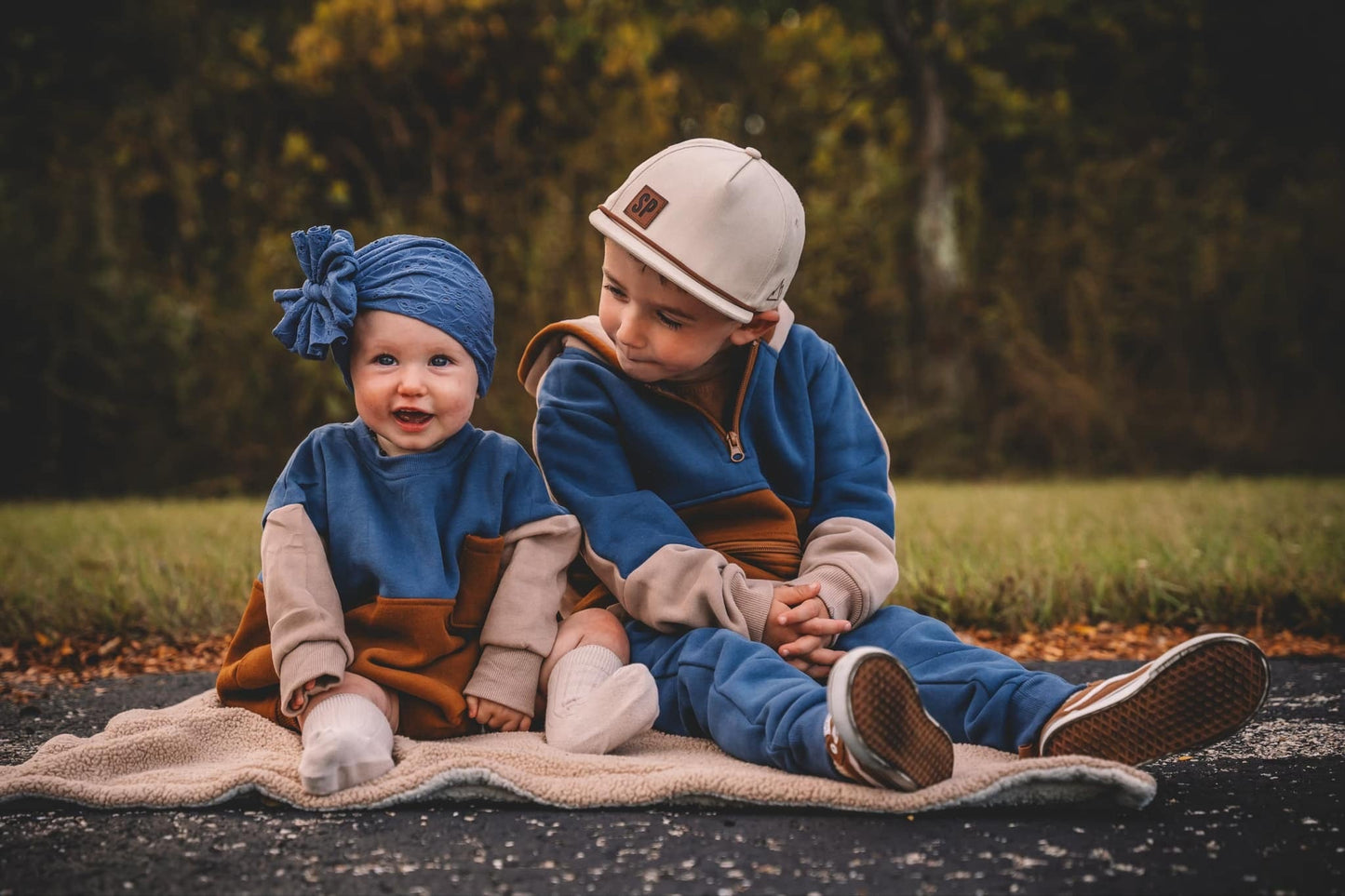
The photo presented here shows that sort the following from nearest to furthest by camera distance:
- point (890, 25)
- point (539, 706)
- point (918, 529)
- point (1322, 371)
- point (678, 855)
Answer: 1. point (678, 855)
2. point (539, 706)
3. point (918, 529)
4. point (1322, 371)
5. point (890, 25)

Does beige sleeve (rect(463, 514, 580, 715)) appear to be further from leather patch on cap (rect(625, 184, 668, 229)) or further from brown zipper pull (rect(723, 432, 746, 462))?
leather patch on cap (rect(625, 184, 668, 229))

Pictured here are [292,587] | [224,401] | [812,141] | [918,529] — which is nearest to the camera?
[292,587]

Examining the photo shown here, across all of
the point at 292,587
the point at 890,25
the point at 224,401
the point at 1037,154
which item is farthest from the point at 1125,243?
the point at 292,587

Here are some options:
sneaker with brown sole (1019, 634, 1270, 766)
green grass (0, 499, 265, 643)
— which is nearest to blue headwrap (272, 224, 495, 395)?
sneaker with brown sole (1019, 634, 1270, 766)

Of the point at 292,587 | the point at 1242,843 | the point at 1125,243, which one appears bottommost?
the point at 1242,843

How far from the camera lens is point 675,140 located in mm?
10000

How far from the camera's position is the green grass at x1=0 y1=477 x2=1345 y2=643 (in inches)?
161

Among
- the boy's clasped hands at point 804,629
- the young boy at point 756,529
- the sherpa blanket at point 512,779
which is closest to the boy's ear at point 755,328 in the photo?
the young boy at point 756,529

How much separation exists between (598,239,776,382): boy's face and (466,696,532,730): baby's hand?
0.80 meters

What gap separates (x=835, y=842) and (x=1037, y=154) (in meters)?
10.5

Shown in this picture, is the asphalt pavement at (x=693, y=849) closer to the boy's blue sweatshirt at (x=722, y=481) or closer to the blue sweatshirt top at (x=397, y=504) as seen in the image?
the blue sweatshirt top at (x=397, y=504)

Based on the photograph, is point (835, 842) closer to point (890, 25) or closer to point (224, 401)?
point (224, 401)

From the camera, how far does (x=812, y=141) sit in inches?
446

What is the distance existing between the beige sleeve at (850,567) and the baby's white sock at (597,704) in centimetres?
46
